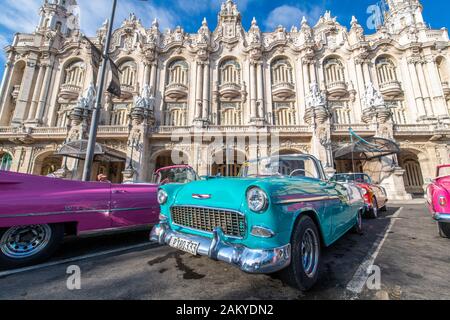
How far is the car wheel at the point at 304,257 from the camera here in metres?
1.95

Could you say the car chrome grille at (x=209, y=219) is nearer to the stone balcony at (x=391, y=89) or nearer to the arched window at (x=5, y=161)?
the arched window at (x=5, y=161)

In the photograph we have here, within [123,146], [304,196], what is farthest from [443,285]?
[123,146]

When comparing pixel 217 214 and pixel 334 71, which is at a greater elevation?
pixel 334 71

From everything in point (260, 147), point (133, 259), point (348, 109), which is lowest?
point (133, 259)

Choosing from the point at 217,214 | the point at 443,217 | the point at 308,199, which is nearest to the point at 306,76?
the point at 443,217

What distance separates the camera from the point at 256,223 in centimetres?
197

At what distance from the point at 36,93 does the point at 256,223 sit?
1107 inches

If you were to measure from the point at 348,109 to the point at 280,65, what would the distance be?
336 inches

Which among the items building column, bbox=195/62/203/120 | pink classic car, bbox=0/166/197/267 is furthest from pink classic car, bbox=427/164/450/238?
building column, bbox=195/62/203/120

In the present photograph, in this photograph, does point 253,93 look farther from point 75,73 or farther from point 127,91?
point 75,73

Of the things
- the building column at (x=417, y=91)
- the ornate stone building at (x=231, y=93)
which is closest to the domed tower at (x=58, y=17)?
the ornate stone building at (x=231, y=93)

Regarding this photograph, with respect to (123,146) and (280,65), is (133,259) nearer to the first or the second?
(123,146)

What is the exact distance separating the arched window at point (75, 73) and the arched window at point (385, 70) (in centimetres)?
3240
